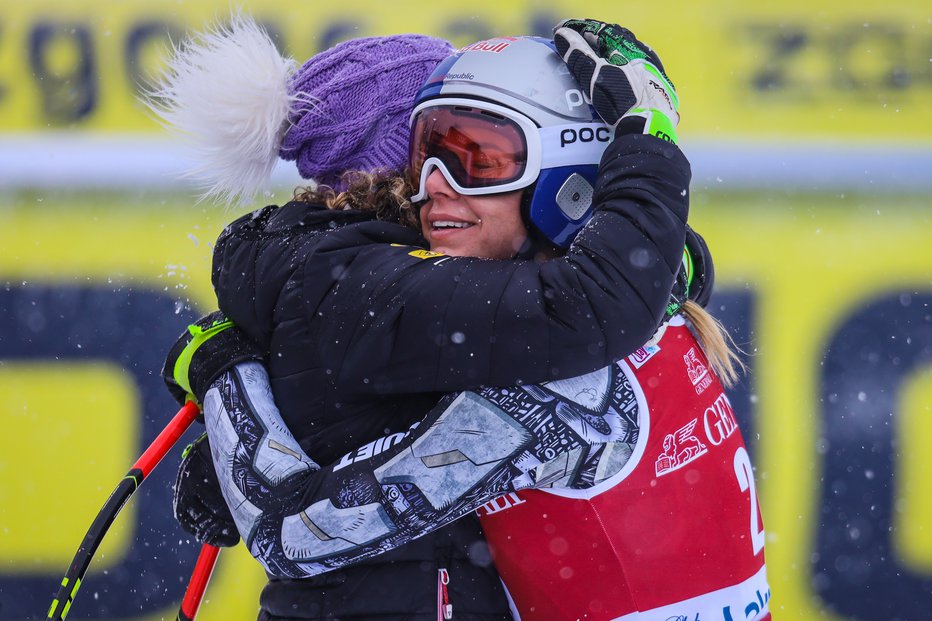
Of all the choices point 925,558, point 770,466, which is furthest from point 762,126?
point 925,558

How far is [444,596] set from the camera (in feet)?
5.79

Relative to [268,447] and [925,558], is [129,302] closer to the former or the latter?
[268,447]

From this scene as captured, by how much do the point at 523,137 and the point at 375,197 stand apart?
0.31 m

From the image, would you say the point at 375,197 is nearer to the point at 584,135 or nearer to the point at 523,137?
the point at 523,137

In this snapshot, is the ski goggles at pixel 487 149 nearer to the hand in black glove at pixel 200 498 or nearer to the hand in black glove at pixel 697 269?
the hand in black glove at pixel 697 269

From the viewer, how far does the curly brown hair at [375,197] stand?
1.94 metres

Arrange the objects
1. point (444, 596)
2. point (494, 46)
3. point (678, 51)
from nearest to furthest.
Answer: point (444, 596)
point (494, 46)
point (678, 51)

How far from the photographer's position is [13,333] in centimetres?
421

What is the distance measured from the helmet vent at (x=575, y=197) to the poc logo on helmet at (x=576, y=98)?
0.13 m

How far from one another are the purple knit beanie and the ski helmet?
0.17 metres

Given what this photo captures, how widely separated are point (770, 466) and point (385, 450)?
9.45ft

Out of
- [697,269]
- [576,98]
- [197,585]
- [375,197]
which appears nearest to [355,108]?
[375,197]

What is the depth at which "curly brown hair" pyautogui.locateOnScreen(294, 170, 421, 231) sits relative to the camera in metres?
1.94

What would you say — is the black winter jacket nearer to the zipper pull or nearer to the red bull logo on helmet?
the zipper pull
